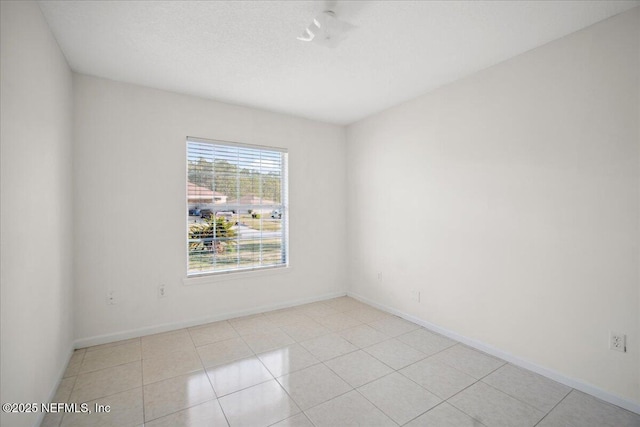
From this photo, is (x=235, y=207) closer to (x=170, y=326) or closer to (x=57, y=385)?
(x=170, y=326)

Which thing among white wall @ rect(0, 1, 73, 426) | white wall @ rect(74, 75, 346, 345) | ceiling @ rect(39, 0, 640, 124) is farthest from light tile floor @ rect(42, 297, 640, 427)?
ceiling @ rect(39, 0, 640, 124)

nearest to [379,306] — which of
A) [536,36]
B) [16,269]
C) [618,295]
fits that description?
[618,295]

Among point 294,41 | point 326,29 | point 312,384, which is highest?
point 294,41

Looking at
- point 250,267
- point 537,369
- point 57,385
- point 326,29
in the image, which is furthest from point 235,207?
point 537,369

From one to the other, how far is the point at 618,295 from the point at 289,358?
2.47 metres

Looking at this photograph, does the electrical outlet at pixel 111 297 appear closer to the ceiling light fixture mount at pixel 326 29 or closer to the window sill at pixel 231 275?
the window sill at pixel 231 275

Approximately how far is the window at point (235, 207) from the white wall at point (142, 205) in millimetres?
127

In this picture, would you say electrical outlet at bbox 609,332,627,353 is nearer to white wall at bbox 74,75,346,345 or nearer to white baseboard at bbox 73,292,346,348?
white baseboard at bbox 73,292,346,348

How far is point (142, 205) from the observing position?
9.74ft

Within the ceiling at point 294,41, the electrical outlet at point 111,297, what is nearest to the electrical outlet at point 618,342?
the ceiling at point 294,41

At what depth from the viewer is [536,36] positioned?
2.13 metres

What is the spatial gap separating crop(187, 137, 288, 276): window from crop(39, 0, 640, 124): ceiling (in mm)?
759

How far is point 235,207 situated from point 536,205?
3.04m

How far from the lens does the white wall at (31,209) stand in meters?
1.39
